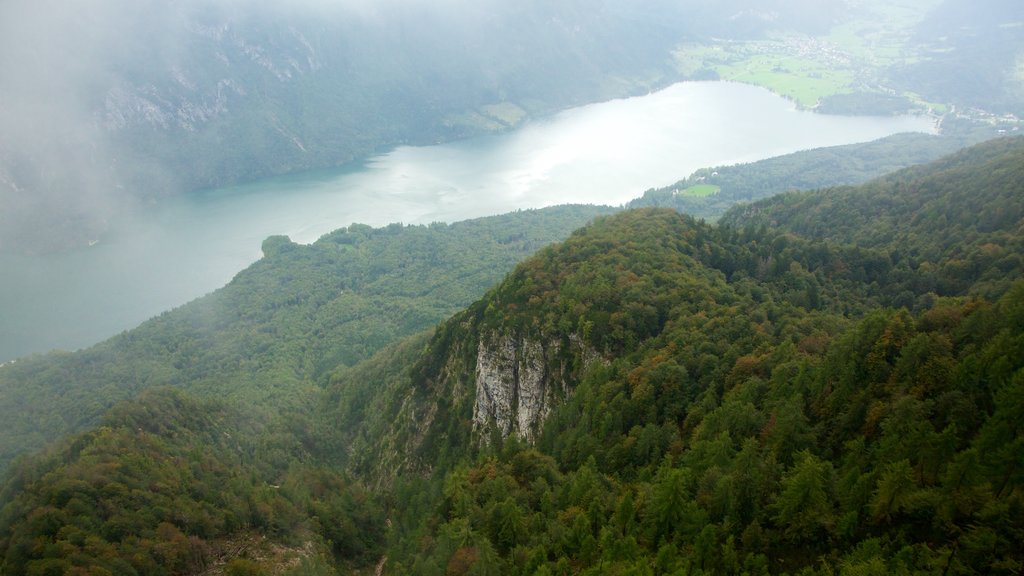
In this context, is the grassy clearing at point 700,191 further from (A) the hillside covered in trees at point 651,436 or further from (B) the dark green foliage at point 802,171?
(A) the hillside covered in trees at point 651,436

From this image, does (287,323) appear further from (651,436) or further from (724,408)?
(724,408)

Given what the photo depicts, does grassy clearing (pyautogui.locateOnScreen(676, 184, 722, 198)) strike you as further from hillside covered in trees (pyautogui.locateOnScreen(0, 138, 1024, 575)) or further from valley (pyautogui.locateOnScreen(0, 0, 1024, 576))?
hillside covered in trees (pyautogui.locateOnScreen(0, 138, 1024, 575))

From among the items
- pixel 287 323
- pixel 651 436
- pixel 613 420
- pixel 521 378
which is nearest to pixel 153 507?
pixel 521 378

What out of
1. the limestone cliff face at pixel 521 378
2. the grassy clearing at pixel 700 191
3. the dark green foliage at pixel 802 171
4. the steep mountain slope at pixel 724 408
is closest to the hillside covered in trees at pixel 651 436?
the steep mountain slope at pixel 724 408

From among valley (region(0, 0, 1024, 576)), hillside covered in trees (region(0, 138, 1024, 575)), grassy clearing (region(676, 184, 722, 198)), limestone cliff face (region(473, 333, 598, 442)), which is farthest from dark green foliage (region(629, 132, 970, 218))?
limestone cliff face (region(473, 333, 598, 442))

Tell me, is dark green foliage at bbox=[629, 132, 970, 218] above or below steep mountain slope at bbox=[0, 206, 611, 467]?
above

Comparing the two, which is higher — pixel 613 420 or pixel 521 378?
pixel 521 378
